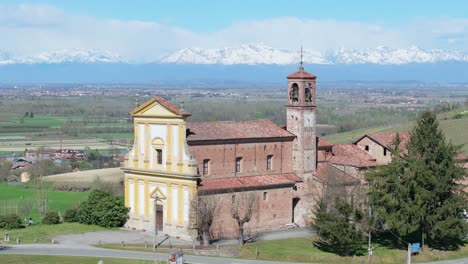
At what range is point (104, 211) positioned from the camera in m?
56.8

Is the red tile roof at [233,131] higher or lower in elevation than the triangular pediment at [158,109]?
lower

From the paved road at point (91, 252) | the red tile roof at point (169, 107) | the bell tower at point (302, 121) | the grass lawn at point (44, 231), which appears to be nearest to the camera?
the paved road at point (91, 252)

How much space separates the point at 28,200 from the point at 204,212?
27026 millimetres

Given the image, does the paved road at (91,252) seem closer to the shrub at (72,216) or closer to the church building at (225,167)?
the church building at (225,167)

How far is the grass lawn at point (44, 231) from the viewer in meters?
53.1

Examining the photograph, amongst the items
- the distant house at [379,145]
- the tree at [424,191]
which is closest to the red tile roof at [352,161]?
the distant house at [379,145]

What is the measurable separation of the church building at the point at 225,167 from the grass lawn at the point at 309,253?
3.87m

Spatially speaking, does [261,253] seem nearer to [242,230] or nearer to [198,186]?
[242,230]

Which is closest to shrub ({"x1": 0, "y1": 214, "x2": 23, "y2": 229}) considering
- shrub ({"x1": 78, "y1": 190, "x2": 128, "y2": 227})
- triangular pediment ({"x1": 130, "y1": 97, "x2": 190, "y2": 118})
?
shrub ({"x1": 78, "y1": 190, "x2": 128, "y2": 227})

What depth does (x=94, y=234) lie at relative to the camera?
54750 millimetres

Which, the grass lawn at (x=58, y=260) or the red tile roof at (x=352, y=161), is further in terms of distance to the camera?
the red tile roof at (x=352, y=161)

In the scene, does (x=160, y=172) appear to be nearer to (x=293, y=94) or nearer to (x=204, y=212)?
(x=204, y=212)

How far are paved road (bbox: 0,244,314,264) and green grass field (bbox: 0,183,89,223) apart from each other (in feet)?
39.4

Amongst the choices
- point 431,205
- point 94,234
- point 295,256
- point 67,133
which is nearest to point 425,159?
point 431,205
